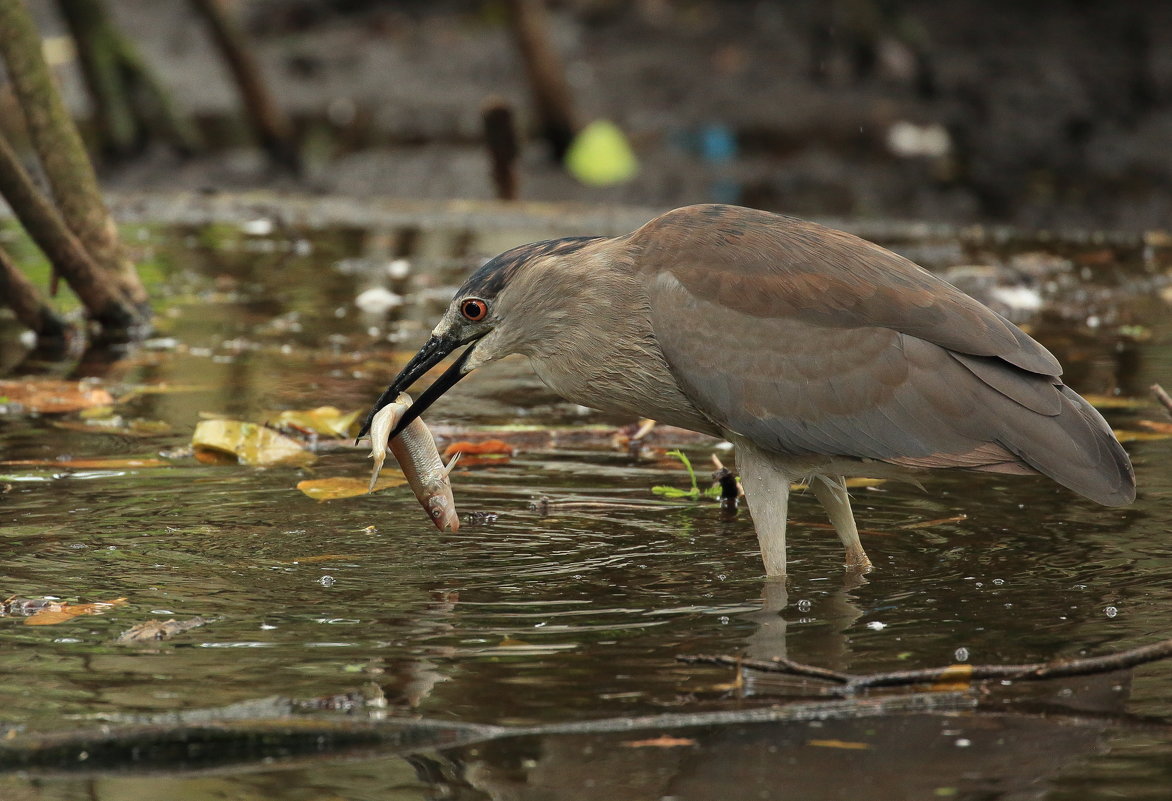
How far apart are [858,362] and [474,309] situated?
1.39 m

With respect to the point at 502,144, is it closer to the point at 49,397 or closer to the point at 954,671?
the point at 49,397

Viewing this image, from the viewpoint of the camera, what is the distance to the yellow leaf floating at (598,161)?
1698 cm

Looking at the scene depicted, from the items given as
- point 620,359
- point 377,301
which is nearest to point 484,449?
point 620,359

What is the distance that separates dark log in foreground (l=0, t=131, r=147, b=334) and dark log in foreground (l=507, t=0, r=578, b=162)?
24.1ft

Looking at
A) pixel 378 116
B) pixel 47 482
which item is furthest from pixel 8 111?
pixel 47 482

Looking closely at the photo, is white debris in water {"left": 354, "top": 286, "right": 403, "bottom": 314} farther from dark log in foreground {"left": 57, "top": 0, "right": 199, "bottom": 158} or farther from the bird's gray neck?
dark log in foreground {"left": 57, "top": 0, "right": 199, "bottom": 158}

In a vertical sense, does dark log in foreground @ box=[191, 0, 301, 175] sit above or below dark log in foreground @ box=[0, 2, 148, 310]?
above

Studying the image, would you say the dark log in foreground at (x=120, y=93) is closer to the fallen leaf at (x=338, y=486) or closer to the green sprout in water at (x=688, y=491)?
the fallen leaf at (x=338, y=486)

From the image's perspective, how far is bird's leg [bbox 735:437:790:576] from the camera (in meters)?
5.02

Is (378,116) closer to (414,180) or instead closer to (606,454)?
(414,180)

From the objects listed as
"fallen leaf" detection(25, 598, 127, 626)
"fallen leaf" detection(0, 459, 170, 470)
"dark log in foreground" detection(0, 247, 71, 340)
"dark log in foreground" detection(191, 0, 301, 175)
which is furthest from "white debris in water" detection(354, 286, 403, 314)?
"dark log in foreground" detection(191, 0, 301, 175)

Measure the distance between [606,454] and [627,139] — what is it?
39.8 feet

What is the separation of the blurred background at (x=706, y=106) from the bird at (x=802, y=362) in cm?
871

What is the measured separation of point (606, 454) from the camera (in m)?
6.78
